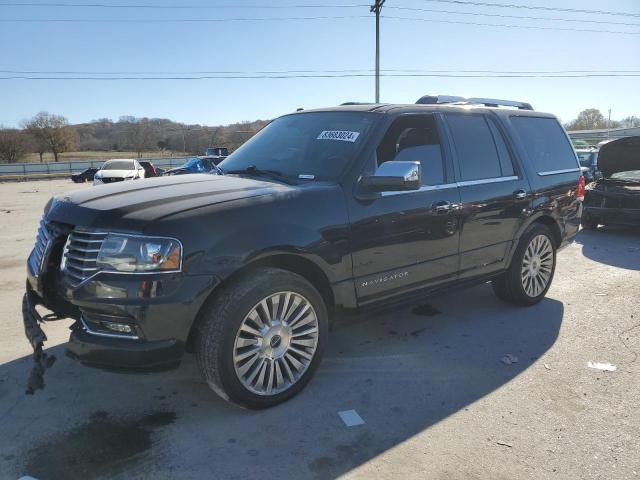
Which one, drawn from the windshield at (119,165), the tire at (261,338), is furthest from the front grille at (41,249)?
the windshield at (119,165)

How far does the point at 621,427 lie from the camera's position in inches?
123

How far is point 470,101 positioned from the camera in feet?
17.0

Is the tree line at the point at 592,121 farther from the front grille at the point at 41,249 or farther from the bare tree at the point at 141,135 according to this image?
the front grille at the point at 41,249

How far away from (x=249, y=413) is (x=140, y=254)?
1.25 m

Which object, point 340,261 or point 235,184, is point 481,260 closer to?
point 340,261

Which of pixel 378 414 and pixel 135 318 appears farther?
pixel 378 414

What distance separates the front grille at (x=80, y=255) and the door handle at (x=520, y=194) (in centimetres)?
369

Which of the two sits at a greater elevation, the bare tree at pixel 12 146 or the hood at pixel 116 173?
the bare tree at pixel 12 146

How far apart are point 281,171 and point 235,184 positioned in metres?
0.48

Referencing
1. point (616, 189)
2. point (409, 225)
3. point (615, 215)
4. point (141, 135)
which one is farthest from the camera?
point (141, 135)

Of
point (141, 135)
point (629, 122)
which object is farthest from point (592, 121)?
point (141, 135)

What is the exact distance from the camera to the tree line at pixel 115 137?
6681 centimetres

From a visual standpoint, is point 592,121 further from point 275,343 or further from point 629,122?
point 275,343

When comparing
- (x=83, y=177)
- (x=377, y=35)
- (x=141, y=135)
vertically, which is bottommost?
(x=83, y=177)
